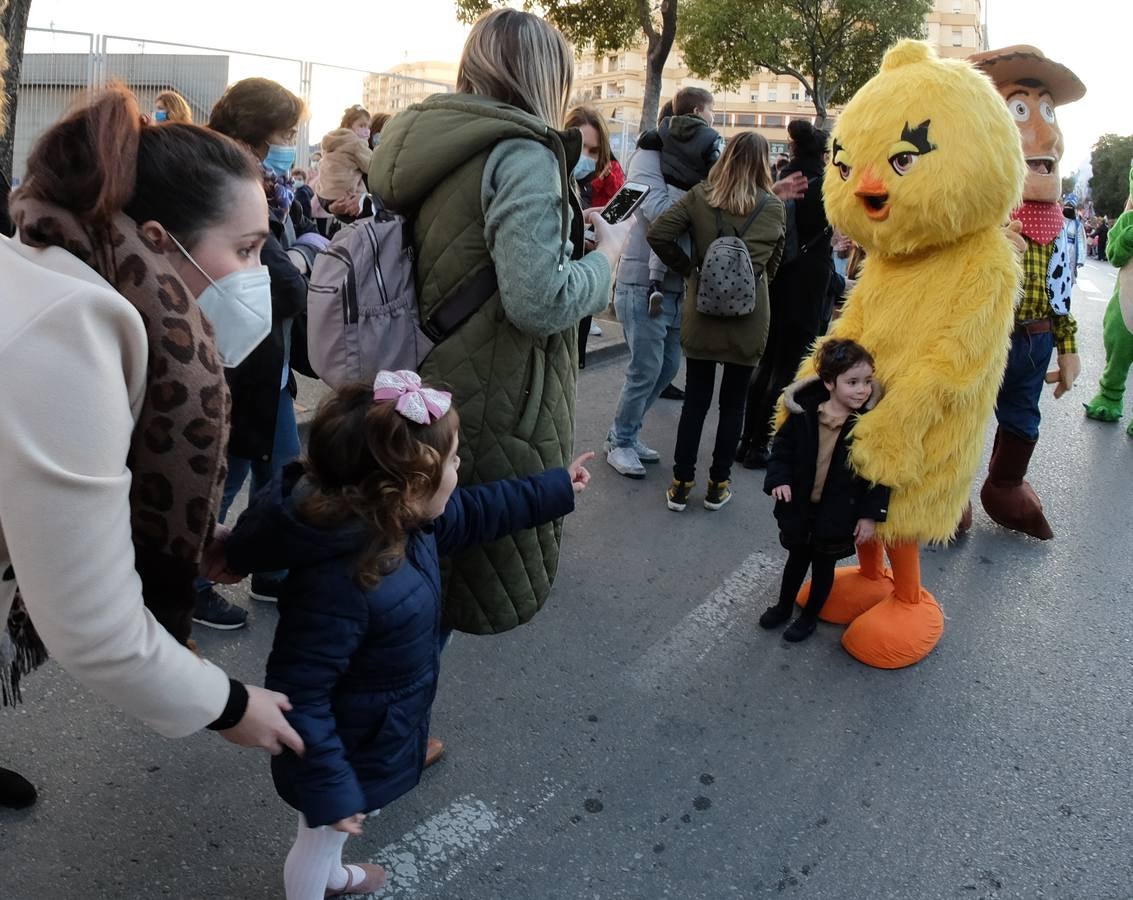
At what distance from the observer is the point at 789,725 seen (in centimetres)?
296

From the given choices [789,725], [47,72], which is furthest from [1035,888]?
[47,72]

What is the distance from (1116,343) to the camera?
6914 millimetres

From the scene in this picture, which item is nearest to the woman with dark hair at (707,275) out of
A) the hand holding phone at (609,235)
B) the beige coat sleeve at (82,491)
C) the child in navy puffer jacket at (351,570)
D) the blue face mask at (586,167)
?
the blue face mask at (586,167)

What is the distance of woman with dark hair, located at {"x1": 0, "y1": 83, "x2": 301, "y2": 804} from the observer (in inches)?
44.4

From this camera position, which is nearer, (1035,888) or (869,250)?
(1035,888)

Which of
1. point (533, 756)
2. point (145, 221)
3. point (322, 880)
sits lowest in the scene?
point (533, 756)

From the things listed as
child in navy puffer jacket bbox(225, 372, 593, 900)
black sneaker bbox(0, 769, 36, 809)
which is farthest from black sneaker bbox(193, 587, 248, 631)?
child in navy puffer jacket bbox(225, 372, 593, 900)

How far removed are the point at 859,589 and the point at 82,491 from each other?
308 centimetres

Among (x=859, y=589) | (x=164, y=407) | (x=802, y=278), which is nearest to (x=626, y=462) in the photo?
(x=802, y=278)

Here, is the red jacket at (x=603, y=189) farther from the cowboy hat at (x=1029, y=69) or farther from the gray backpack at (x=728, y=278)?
the cowboy hat at (x=1029, y=69)

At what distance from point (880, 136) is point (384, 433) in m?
2.20

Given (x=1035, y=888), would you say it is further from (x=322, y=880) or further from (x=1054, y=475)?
(x=1054, y=475)

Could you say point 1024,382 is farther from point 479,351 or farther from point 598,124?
point 479,351

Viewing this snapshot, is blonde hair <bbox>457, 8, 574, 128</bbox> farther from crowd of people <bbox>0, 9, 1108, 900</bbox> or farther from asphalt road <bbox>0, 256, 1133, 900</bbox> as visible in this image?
asphalt road <bbox>0, 256, 1133, 900</bbox>
